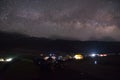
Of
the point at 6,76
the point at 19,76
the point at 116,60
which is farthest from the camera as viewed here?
the point at 116,60

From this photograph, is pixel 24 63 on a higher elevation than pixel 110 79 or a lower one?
higher

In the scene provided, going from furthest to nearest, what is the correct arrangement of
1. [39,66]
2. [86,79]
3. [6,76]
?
1. [39,66]
2. [86,79]
3. [6,76]

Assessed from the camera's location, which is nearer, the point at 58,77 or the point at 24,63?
the point at 24,63

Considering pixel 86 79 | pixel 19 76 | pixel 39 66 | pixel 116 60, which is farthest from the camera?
pixel 116 60

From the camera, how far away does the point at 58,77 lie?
57.3ft

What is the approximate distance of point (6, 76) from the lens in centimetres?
1427

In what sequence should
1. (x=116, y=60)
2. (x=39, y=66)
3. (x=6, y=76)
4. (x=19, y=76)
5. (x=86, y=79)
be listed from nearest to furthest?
1. (x=6, y=76)
2. (x=19, y=76)
3. (x=86, y=79)
4. (x=39, y=66)
5. (x=116, y=60)

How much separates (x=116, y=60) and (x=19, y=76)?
2175 cm

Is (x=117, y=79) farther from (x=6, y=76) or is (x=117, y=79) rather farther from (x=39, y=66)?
(x=6, y=76)

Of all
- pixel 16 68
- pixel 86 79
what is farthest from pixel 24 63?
pixel 86 79

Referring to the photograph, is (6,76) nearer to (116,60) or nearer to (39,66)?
(39,66)

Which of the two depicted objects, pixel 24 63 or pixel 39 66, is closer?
pixel 24 63

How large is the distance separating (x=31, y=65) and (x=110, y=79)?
5303mm

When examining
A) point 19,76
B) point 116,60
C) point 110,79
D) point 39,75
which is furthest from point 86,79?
point 116,60
